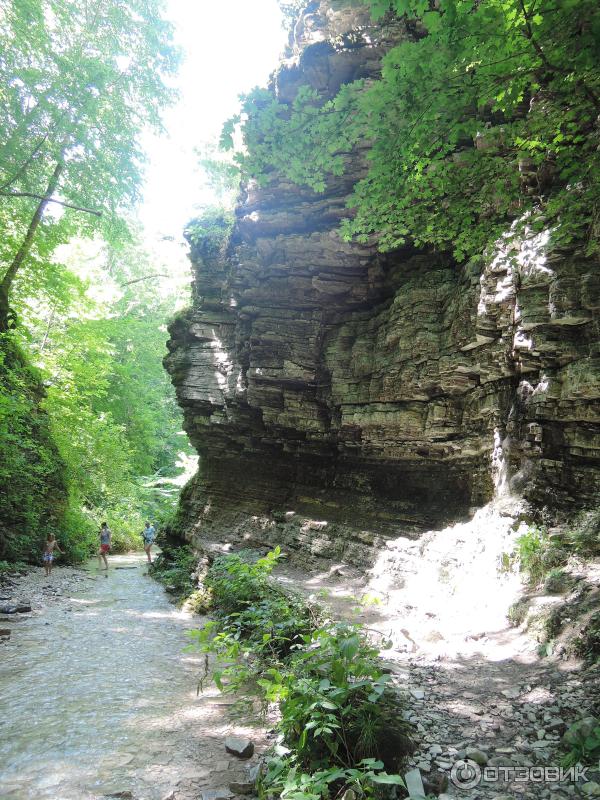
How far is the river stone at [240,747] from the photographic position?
4293 millimetres

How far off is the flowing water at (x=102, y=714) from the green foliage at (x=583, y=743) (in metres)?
2.98

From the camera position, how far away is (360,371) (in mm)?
13117

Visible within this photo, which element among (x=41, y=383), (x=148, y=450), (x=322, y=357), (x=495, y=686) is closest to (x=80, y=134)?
(x=41, y=383)

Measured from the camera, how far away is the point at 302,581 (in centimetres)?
1036

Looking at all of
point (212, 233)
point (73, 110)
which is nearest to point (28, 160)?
point (73, 110)

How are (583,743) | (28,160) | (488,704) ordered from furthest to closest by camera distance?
(28,160), (488,704), (583,743)

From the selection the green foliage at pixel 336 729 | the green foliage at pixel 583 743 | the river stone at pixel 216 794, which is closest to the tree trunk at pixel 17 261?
the green foliage at pixel 336 729

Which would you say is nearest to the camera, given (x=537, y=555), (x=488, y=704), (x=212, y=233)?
(x=488, y=704)

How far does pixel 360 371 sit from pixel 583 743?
10696 mm

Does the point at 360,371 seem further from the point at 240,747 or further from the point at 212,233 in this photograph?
the point at 240,747

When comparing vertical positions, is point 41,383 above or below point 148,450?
above

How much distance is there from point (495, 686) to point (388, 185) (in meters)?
5.03

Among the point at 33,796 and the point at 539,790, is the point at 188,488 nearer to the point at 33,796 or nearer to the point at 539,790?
the point at 33,796

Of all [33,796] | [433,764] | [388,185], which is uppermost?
[388,185]
